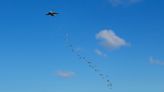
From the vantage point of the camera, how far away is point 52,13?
5606 cm

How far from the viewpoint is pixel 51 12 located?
5716 centimetres

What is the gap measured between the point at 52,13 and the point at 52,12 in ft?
3.75

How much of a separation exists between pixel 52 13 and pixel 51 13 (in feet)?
1.48

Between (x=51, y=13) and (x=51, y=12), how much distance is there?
990 millimetres

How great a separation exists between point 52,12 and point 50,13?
99 cm

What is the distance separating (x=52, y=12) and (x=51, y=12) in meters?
0.36

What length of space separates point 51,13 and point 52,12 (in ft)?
2.99

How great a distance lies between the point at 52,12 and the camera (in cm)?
5706

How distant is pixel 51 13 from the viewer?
5631 centimetres

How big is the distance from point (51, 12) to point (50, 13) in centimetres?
94
